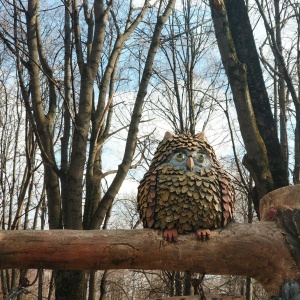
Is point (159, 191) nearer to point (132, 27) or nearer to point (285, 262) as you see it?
point (285, 262)

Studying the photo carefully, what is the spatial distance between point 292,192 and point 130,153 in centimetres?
193

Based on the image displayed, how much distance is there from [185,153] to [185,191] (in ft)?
0.54

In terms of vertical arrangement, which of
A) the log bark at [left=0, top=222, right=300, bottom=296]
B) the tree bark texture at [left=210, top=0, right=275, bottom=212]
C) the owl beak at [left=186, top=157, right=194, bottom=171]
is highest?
the tree bark texture at [left=210, top=0, right=275, bottom=212]

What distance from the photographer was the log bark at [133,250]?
1.41 metres

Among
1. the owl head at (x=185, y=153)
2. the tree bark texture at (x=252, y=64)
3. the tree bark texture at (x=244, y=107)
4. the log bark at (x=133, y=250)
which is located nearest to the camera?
the log bark at (x=133, y=250)

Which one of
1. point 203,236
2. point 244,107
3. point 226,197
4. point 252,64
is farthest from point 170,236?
point 252,64

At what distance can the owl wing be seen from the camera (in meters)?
1.49

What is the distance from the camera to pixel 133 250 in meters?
1.42

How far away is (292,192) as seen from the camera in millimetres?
1607

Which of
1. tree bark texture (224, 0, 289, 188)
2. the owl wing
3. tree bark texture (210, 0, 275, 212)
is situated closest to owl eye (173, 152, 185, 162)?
the owl wing

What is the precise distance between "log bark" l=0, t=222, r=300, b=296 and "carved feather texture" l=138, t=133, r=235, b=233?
2.0 inches

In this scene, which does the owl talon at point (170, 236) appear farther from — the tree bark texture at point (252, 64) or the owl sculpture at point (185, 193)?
the tree bark texture at point (252, 64)

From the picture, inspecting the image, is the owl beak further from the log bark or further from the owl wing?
the log bark

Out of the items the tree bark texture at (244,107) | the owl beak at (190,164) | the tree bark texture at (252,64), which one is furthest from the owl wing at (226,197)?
the tree bark texture at (252,64)
